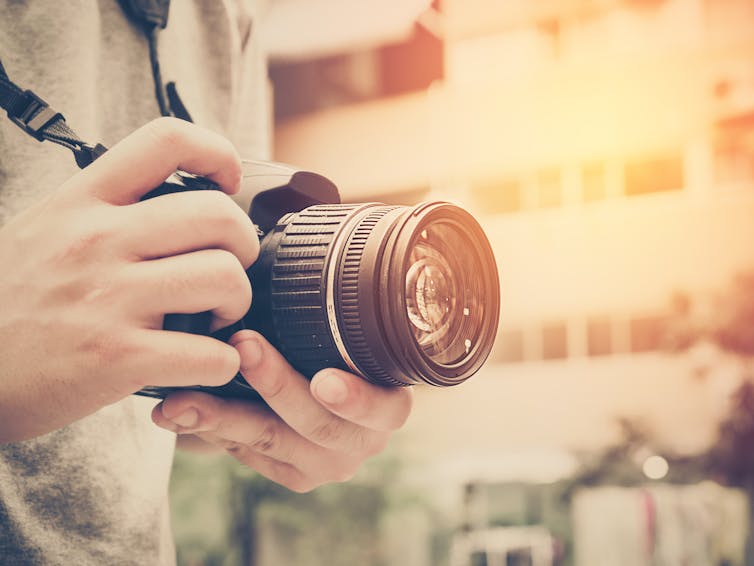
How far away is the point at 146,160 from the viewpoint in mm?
708

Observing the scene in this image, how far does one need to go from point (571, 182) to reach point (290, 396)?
448 inches

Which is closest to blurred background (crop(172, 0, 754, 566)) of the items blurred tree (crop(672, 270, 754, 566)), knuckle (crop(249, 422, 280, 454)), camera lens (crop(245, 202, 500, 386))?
blurred tree (crop(672, 270, 754, 566))

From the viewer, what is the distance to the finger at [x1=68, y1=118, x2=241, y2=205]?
699 mm

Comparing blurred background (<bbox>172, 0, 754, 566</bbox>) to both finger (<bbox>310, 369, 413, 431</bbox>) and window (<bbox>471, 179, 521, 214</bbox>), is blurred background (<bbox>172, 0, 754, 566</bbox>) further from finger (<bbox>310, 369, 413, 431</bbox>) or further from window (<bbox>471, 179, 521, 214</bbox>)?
finger (<bbox>310, 369, 413, 431</bbox>)

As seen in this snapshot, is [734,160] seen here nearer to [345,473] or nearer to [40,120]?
[345,473]

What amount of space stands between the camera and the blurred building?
30.7 ft

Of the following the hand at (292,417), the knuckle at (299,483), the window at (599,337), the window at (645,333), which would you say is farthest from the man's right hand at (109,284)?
the window at (599,337)

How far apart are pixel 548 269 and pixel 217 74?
426 inches

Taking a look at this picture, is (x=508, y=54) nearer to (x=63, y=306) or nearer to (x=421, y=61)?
(x=421, y=61)

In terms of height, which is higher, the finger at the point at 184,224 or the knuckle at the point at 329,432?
the finger at the point at 184,224

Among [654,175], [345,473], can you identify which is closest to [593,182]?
[654,175]

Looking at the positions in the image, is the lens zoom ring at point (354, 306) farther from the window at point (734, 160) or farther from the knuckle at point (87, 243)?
the window at point (734, 160)

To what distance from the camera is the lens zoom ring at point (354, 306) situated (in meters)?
0.85

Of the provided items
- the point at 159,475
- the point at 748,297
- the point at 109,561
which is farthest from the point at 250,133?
the point at 748,297
